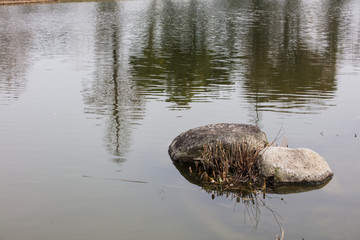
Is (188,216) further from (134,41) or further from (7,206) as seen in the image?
(134,41)

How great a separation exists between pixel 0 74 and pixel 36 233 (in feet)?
54.1

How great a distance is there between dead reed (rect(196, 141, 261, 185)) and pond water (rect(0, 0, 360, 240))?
1.79ft

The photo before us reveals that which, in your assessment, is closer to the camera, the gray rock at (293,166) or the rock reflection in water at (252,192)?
the rock reflection in water at (252,192)

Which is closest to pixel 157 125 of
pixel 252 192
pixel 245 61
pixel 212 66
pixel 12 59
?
pixel 252 192

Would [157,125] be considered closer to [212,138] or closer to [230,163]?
[212,138]

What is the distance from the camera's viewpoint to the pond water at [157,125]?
9328mm

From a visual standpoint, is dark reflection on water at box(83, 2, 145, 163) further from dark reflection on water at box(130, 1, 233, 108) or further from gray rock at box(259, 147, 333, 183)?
gray rock at box(259, 147, 333, 183)

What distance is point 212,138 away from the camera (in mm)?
11539

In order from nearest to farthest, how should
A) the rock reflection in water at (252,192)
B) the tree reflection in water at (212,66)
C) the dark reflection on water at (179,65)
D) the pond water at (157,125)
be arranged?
the pond water at (157,125), the rock reflection in water at (252,192), the tree reflection in water at (212,66), the dark reflection on water at (179,65)

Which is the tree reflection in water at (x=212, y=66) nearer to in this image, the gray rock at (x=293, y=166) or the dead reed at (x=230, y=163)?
the dead reed at (x=230, y=163)

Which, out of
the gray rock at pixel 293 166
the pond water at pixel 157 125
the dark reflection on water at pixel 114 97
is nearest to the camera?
the pond water at pixel 157 125

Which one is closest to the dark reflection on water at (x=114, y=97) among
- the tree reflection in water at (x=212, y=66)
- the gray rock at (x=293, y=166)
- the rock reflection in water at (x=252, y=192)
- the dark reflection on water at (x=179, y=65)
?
the tree reflection in water at (x=212, y=66)

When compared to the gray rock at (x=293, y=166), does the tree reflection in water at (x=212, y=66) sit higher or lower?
higher

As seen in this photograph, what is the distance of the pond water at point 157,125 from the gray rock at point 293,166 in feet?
1.21
